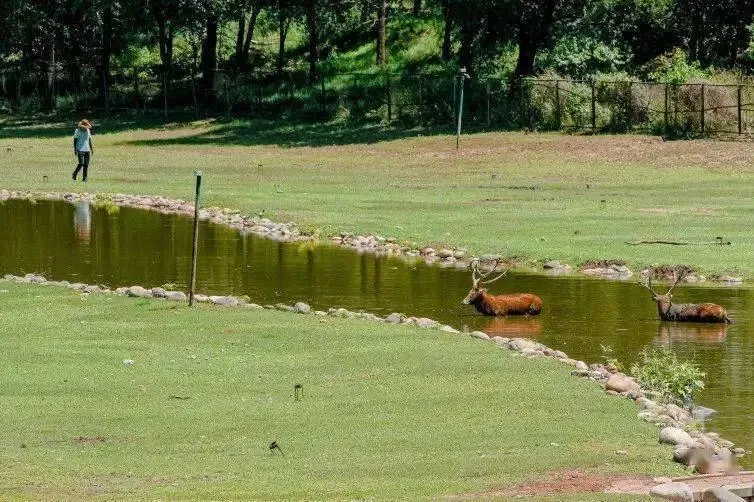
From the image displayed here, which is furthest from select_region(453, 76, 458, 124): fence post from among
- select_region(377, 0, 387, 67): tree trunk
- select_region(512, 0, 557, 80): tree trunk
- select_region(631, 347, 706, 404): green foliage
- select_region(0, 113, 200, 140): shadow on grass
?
select_region(631, 347, 706, 404): green foliage

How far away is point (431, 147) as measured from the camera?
62.6 meters

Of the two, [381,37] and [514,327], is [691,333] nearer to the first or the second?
[514,327]

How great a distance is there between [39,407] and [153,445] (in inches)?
88.5

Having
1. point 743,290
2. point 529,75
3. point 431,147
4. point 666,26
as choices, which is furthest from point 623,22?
point 743,290

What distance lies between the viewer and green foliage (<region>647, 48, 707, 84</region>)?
6475 centimetres

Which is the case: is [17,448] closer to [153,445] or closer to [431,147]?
[153,445]

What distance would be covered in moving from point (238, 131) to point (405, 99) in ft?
27.6

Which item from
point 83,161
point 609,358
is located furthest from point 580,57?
point 609,358

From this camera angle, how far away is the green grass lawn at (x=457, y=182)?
36250 millimetres

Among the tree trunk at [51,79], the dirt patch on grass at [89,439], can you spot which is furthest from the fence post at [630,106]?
the dirt patch on grass at [89,439]

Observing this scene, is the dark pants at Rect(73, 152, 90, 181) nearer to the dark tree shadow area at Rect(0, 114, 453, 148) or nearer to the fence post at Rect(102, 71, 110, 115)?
the dark tree shadow area at Rect(0, 114, 453, 148)

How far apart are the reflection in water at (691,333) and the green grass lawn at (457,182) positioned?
6.06 meters

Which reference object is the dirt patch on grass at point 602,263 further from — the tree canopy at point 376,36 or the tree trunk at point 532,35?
the tree trunk at point 532,35

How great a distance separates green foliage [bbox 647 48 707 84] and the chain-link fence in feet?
5.85
